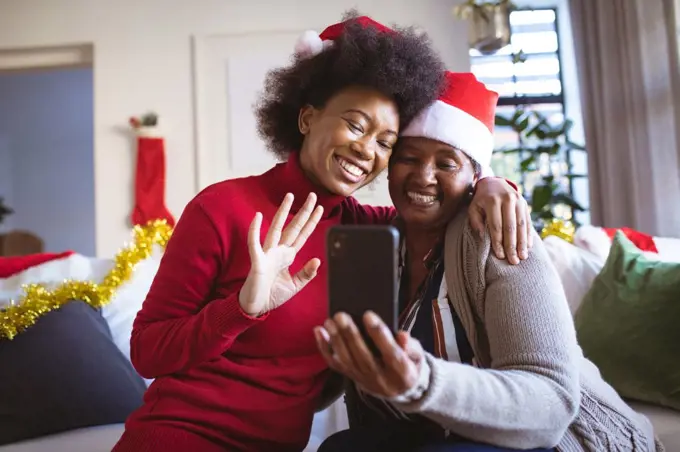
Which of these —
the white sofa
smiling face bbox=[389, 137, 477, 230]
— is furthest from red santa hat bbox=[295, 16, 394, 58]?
the white sofa

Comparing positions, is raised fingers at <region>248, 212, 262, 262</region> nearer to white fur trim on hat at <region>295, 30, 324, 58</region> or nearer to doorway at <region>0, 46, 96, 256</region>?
white fur trim on hat at <region>295, 30, 324, 58</region>

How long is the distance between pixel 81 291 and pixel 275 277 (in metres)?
1.08

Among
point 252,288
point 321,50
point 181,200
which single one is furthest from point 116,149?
point 252,288

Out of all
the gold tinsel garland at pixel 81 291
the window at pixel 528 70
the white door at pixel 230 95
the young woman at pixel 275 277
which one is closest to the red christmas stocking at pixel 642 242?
the young woman at pixel 275 277

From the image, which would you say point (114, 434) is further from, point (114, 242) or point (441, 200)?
point (114, 242)

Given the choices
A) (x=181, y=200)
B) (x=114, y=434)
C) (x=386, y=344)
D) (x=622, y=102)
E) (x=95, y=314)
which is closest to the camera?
(x=386, y=344)

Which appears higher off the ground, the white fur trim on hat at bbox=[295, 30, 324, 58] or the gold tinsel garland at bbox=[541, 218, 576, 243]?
the white fur trim on hat at bbox=[295, 30, 324, 58]

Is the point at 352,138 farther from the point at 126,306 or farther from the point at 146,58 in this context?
the point at 146,58

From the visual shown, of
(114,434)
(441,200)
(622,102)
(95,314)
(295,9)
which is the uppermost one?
(295,9)

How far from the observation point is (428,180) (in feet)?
3.63

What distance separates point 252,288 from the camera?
912 millimetres

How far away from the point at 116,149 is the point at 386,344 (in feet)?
12.0

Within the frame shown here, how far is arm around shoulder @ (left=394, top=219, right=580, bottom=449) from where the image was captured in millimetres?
730

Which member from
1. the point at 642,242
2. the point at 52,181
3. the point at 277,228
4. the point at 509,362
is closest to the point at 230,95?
the point at 642,242
